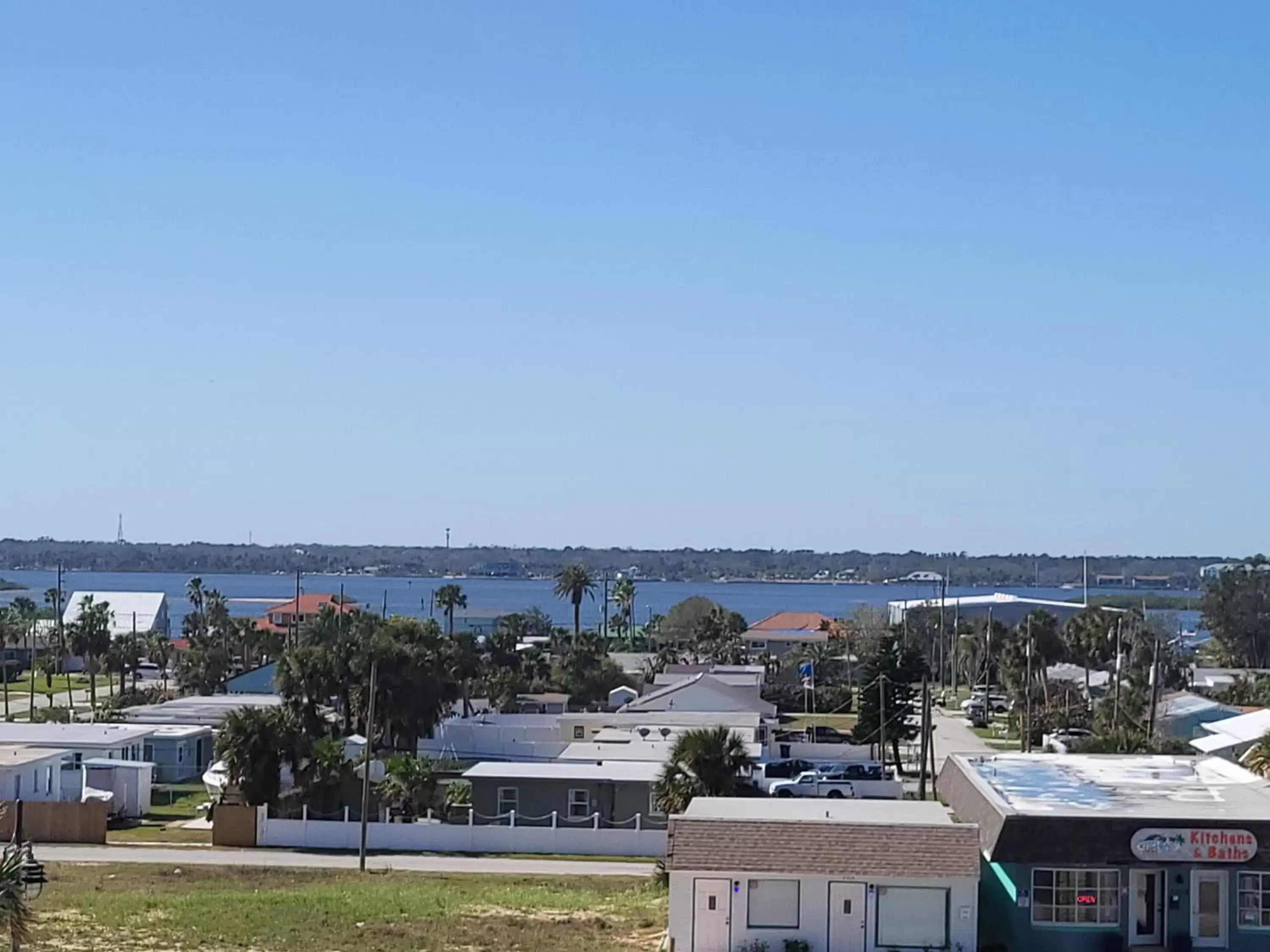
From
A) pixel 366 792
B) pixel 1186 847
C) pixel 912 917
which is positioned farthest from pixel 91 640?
pixel 1186 847

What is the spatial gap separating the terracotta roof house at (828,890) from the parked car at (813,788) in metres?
28.2

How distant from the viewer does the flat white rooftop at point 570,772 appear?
56.5 meters

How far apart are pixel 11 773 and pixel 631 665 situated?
75.7 metres

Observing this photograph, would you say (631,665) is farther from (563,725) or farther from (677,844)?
(677,844)

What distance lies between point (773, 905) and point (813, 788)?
3002cm

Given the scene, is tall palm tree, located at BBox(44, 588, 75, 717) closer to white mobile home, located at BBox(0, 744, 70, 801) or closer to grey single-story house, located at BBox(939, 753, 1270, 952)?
white mobile home, located at BBox(0, 744, 70, 801)

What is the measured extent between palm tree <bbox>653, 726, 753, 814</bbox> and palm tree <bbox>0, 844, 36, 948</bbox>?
27069 mm

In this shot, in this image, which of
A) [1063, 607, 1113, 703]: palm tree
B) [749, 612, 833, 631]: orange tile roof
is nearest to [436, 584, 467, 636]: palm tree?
[749, 612, 833, 631]: orange tile roof

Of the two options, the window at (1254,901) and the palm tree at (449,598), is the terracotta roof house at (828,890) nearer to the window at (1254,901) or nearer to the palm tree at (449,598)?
the window at (1254,901)

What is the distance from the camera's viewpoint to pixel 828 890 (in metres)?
33.2

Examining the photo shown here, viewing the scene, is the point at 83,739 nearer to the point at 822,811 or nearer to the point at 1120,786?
the point at 822,811

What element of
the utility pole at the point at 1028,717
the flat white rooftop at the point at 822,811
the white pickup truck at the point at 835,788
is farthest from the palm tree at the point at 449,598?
the flat white rooftop at the point at 822,811

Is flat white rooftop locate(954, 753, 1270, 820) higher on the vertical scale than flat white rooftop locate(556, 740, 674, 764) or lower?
higher

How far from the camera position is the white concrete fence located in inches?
2063
